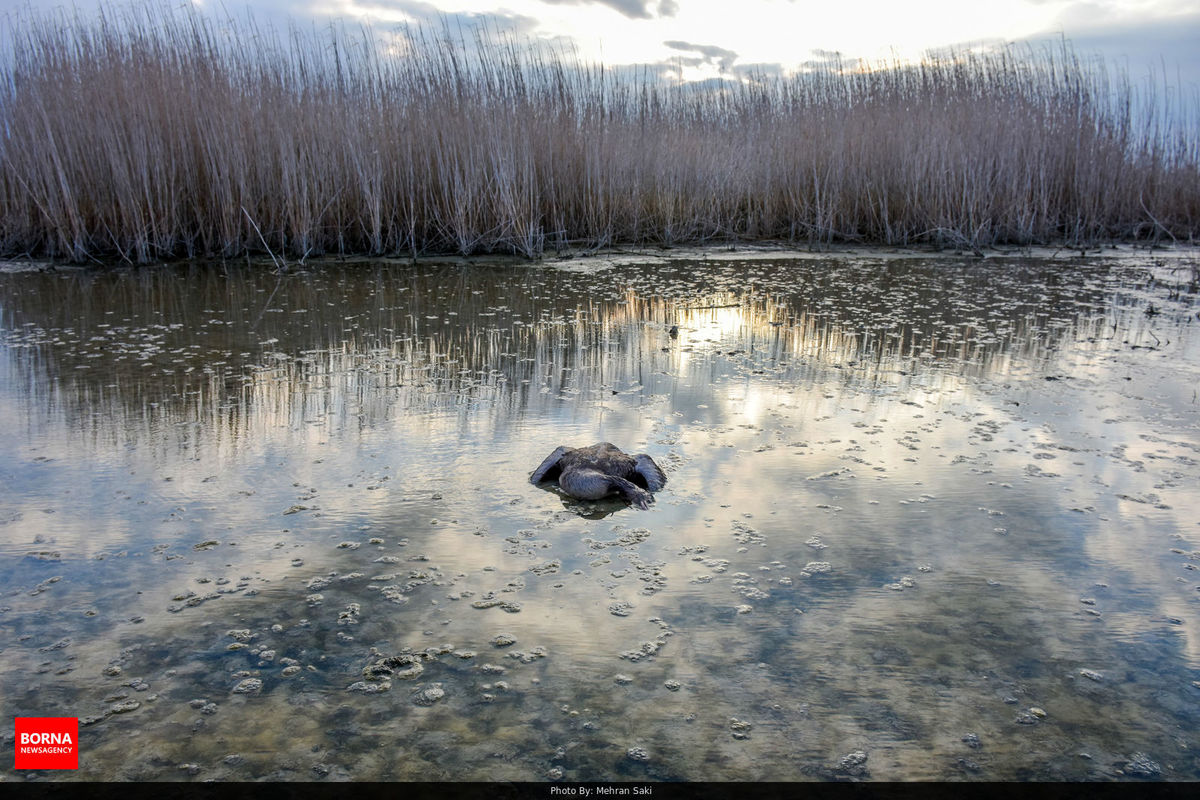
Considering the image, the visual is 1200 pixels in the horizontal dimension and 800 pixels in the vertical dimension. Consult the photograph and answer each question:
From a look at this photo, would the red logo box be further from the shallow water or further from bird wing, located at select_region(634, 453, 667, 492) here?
bird wing, located at select_region(634, 453, 667, 492)

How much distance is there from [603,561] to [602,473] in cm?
39

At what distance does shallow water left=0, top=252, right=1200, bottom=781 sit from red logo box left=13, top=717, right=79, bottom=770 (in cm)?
3

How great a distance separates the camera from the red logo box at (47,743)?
1.34 meters

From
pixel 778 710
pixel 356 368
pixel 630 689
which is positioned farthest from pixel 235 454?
pixel 778 710

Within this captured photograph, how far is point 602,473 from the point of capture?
236 cm

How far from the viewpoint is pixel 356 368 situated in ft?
12.3

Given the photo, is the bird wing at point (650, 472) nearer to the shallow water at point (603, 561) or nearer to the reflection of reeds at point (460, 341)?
the shallow water at point (603, 561)

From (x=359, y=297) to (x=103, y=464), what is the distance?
3042mm

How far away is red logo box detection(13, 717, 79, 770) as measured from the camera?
4.41 feet
